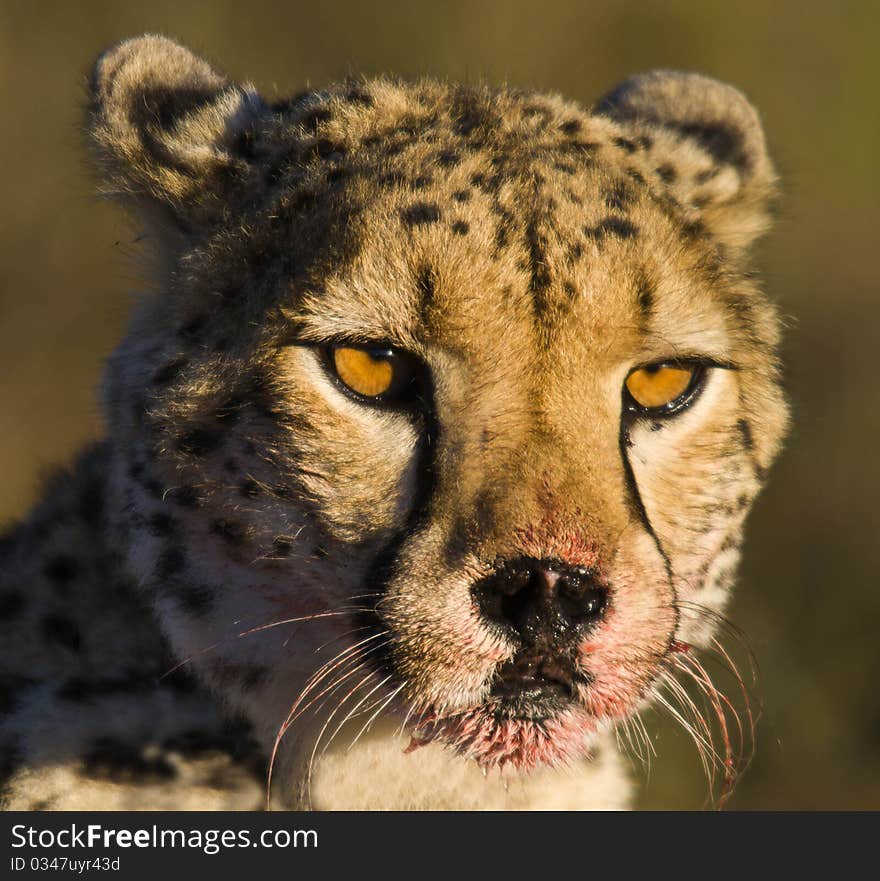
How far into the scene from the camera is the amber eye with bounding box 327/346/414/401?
2.30 meters

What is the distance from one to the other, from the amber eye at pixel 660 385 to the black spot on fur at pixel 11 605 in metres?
1.18

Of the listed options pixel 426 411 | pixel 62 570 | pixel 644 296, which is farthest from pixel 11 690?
pixel 644 296

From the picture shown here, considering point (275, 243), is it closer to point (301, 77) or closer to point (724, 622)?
point (724, 622)

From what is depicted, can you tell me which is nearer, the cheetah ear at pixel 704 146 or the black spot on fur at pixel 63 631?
the black spot on fur at pixel 63 631

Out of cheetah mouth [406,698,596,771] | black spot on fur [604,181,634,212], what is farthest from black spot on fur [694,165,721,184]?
cheetah mouth [406,698,596,771]

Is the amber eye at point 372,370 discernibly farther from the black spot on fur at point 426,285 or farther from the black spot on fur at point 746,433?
the black spot on fur at point 746,433

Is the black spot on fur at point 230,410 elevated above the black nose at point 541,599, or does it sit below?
above

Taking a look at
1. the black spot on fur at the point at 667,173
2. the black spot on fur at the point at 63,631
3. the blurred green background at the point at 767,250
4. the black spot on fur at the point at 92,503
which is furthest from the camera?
the blurred green background at the point at 767,250

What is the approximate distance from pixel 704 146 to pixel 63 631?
5.49 feet

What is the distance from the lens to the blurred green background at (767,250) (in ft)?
16.1

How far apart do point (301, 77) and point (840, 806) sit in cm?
426

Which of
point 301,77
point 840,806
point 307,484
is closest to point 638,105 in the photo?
point 307,484

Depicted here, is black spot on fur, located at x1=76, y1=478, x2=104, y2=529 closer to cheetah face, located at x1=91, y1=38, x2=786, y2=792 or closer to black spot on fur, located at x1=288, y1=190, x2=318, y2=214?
cheetah face, located at x1=91, y1=38, x2=786, y2=792

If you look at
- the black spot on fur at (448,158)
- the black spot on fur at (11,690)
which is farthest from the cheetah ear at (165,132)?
the black spot on fur at (11,690)
